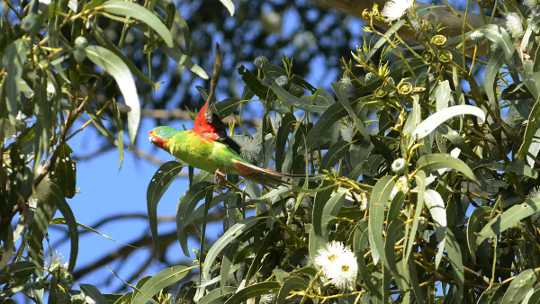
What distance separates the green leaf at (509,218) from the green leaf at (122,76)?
1.98 feet

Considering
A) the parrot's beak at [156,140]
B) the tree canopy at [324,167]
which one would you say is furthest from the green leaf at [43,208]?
the parrot's beak at [156,140]

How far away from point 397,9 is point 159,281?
0.68m

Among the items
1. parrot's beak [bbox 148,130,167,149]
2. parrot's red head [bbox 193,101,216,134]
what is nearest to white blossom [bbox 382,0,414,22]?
parrot's red head [bbox 193,101,216,134]

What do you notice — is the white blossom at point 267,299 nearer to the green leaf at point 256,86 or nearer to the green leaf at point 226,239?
the green leaf at point 226,239

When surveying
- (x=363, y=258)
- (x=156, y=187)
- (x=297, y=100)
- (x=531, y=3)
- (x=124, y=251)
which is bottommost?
(x=363, y=258)

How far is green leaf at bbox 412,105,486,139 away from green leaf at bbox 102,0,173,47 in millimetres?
426

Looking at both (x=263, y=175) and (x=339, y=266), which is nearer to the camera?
(x=339, y=266)

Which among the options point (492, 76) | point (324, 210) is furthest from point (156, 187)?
point (492, 76)

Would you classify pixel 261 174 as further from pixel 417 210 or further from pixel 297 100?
pixel 417 210

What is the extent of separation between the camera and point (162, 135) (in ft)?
6.48

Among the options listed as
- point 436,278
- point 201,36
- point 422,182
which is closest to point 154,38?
point 422,182

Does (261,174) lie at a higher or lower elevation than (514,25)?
lower

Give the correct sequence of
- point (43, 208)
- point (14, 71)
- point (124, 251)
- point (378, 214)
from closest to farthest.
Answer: point (14, 71)
point (378, 214)
point (43, 208)
point (124, 251)

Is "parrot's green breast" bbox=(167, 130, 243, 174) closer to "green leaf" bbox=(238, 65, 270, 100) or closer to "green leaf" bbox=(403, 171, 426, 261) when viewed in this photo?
"green leaf" bbox=(238, 65, 270, 100)
